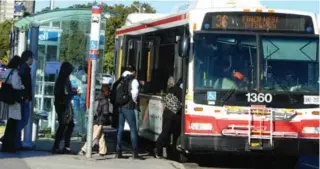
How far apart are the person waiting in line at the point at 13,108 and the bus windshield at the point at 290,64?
14.7ft

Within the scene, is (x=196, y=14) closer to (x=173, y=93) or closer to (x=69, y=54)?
(x=173, y=93)

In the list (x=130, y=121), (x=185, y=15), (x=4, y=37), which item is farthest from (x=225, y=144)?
(x=4, y=37)

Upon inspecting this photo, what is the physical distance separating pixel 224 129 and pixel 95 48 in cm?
276

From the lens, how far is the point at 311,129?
1168 centimetres

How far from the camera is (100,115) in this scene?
12820 mm

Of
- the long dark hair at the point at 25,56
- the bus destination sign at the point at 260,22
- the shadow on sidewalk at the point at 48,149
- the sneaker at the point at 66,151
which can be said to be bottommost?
the shadow on sidewalk at the point at 48,149

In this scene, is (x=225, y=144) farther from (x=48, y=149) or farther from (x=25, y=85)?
(x=48, y=149)

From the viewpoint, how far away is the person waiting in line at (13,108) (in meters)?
12.1

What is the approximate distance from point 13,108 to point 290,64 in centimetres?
511

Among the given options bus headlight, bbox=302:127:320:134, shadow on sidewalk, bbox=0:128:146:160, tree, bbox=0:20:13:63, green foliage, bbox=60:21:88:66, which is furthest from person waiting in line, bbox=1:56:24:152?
tree, bbox=0:20:13:63

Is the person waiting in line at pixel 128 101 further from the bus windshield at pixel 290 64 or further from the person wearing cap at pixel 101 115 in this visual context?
the bus windshield at pixel 290 64

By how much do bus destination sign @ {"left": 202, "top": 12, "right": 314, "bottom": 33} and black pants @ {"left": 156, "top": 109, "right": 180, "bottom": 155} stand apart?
75.6 inches

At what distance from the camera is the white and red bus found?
11469mm

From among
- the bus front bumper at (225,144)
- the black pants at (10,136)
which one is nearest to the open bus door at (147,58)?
the bus front bumper at (225,144)
